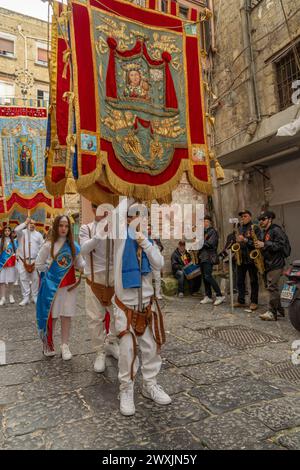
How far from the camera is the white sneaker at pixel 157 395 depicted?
2.95 metres

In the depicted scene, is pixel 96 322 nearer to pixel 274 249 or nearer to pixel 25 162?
pixel 274 249

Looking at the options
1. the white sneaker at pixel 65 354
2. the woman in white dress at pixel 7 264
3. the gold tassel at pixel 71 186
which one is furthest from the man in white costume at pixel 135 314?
the woman in white dress at pixel 7 264

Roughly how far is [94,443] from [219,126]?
35.4 ft

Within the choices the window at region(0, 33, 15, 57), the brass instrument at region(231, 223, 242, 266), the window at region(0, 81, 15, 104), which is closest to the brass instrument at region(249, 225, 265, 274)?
the brass instrument at region(231, 223, 242, 266)

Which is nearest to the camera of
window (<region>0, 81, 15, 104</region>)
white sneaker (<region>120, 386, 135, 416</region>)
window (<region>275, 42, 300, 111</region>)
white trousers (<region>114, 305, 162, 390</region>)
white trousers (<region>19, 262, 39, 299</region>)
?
white sneaker (<region>120, 386, 135, 416</region>)

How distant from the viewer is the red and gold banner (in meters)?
3.28

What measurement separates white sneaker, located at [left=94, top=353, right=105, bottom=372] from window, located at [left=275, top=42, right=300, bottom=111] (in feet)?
25.9

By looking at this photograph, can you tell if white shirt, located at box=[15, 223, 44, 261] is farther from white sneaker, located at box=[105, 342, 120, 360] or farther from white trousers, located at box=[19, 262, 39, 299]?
white sneaker, located at box=[105, 342, 120, 360]

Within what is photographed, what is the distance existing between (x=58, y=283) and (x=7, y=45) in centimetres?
2729

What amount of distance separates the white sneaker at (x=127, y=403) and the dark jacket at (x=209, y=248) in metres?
5.03

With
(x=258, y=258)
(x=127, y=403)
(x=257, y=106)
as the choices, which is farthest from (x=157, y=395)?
(x=257, y=106)

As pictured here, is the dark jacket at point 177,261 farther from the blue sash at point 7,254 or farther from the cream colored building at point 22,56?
the cream colored building at point 22,56

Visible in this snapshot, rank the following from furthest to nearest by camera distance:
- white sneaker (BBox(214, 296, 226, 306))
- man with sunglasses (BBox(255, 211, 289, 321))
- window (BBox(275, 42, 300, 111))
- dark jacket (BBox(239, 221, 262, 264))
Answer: window (BBox(275, 42, 300, 111))
white sneaker (BBox(214, 296, 226, 306))
dark jacket (BBox(239, 221, 262, 264))
man with sunglasses (BBox(255, 211, 289, 321))
